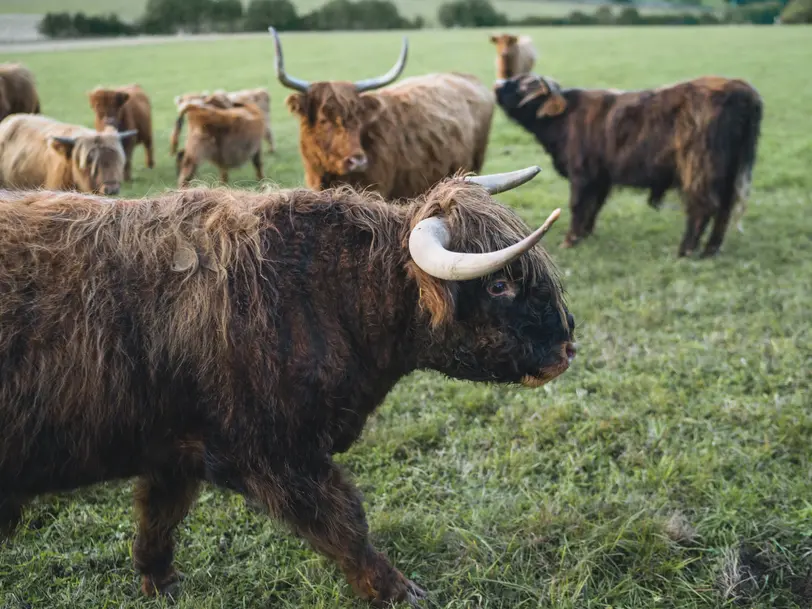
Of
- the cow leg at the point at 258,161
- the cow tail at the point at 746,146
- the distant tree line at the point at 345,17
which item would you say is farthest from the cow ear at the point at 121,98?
the cow tail at the point at 746,146

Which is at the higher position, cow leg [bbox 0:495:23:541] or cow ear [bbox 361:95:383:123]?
cow ear [bbox 361:95:383:123]

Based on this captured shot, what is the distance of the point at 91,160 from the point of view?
698 cm

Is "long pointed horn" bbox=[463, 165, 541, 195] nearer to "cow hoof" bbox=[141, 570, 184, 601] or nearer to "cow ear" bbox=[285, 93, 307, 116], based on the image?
"cow hoof" bbox=[141, 570, 184, 601]

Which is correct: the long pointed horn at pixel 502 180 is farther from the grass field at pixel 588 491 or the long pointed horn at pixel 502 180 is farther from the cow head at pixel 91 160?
the cow head at pixel 91 160

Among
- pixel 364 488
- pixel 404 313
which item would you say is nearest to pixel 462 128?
pixel 364 488

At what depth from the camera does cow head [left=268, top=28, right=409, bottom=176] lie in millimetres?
5930

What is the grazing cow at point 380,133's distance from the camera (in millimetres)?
6027

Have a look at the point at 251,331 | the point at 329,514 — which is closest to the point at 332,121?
the point at 251,331

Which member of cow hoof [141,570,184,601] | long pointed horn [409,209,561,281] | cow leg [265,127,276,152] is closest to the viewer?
long pointed horn [409,209,561,281]

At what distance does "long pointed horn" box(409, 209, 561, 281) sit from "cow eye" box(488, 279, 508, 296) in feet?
0.69

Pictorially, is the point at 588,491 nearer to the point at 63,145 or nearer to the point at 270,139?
the point at 63,145

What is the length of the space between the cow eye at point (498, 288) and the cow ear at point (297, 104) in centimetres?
423

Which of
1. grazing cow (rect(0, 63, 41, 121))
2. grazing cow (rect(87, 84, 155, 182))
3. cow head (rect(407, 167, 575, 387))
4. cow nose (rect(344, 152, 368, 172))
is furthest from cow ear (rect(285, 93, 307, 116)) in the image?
grazing cow (rect(0, 63, 41, 121))

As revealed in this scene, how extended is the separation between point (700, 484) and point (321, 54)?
98.5 feet
